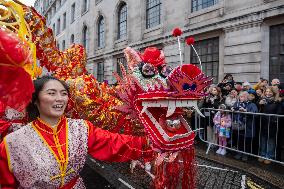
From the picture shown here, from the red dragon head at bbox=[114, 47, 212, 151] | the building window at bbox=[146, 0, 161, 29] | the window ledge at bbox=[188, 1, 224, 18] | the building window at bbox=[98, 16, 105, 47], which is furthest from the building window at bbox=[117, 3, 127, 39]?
the red dragon head at bbox=[114, 47, 212, 151]

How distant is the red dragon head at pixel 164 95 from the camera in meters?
2.08

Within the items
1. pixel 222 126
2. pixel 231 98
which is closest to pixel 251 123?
pixel 222 126

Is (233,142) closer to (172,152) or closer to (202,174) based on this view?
(202,174)

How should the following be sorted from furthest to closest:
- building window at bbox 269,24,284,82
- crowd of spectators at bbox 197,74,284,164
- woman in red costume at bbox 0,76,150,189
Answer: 1. building window at bbox 269,24,284,82
2. crowd of spectators at bbox 197,74,284,164
3. woman in red costume at bbox 0,76,150,189

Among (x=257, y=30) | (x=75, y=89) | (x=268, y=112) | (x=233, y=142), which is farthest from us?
(x=257, y=30)

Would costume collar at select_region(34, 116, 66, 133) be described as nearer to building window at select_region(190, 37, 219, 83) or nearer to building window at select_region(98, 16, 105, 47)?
building window at select_region(190, 37, 219, 83)

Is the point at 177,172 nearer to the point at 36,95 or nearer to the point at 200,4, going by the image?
the point at 36,95

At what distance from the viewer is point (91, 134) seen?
7.28ft

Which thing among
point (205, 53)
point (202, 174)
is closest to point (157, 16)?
point (205, 53)

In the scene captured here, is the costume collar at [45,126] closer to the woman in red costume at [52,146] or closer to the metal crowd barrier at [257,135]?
the woman in red costume at [52,146]

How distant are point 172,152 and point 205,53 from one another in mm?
10407

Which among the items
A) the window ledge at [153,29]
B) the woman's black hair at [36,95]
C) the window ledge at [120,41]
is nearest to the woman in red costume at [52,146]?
the woman's black hair at [36,95]

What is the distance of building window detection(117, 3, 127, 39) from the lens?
2042cm

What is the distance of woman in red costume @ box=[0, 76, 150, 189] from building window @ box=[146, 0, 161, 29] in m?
14.1
